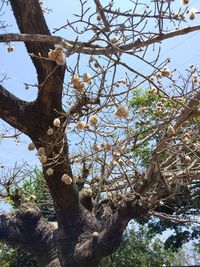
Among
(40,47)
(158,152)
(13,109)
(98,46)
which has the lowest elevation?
(158,152)

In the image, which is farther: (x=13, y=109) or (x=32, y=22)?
(x=13, y=109)

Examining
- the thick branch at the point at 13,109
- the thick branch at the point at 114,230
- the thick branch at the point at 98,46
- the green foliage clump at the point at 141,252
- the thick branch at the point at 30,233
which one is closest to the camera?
the thick branch at the point at 98,46

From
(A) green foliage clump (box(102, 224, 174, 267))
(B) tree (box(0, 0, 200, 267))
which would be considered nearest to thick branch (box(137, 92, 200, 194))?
(B) tree (box(0, 0, 200, 267))

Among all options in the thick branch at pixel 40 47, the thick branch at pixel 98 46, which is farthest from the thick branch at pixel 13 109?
the thick branch at pixel 98 46

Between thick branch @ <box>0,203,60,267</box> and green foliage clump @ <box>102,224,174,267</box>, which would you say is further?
green foliage clump @ <box>102,224,174,267</box>

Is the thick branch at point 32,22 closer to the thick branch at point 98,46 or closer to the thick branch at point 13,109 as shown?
the thick branch at point 13,109

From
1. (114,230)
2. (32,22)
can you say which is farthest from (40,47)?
(114,230)

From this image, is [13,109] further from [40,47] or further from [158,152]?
[158,152]

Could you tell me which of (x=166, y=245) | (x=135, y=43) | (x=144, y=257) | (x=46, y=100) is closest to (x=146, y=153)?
(x=166, y=245)

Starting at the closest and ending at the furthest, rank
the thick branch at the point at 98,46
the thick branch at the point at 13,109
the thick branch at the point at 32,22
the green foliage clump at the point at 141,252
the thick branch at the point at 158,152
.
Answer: the thick branch at the point at 98,46
the thick branch at the point at 158,152
the thick branch at the point at 32,22
the thick branch at the point at 13,109
the green foliage clump at the point at 141,252

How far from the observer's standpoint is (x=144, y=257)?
1141 cm

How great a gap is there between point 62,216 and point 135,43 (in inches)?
109

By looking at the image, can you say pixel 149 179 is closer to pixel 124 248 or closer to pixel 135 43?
pixel 135 43

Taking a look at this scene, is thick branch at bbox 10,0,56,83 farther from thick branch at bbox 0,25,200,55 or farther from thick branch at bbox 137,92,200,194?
thick branch at bbox 137,92,200,194
